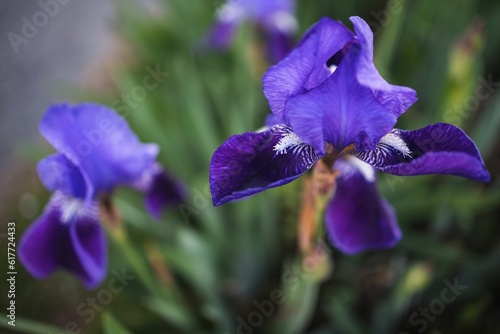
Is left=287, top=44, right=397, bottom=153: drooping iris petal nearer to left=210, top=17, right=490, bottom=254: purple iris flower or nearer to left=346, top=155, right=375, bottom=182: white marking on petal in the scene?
left=210, top=17, right=490, bottom=254: purple iris flower

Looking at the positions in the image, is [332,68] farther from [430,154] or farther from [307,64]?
[430,154]

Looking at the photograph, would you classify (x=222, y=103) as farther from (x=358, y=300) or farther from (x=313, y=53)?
(x=313, y=53)

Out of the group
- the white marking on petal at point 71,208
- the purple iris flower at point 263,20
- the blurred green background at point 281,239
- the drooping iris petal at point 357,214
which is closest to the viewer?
the drooping iris petal at point 357,214

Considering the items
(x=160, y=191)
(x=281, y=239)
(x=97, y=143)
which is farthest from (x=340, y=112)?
(x=281, y=239)

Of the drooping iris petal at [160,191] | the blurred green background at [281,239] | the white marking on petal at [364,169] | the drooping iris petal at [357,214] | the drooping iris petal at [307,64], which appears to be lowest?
the blurred green background at [281,239]

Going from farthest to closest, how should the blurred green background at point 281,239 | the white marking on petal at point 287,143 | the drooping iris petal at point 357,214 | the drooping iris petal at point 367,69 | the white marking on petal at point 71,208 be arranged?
the blurred green background at point 281,239
the white marking on petal at point 71,208
the drooping iris petal at point 357,214
the white marking on petal at point 287,143
the drooping iris petal at point 367,69

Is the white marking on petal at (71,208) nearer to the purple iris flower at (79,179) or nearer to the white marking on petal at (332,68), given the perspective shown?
the purple iris flower at (79,179)

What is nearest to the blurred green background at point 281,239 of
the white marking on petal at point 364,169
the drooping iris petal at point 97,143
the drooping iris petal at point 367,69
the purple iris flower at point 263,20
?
the purple iris flower at point 263,20

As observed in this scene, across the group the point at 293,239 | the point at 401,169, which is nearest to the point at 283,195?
the point at 293,239

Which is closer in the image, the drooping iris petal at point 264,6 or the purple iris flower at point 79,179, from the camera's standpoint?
the purple iris flower at point 79,179
